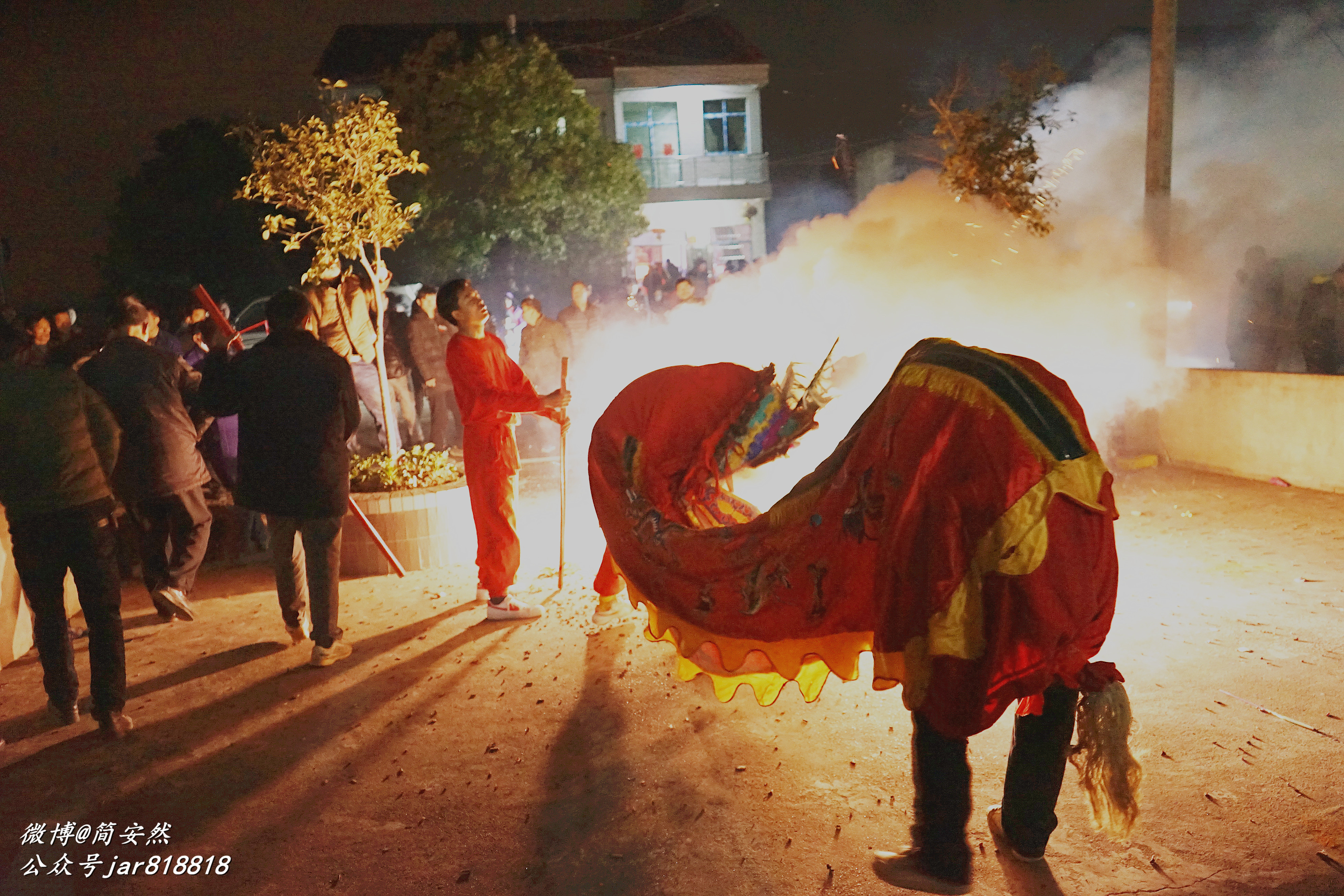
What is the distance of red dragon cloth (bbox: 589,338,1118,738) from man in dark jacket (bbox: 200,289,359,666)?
266 cm

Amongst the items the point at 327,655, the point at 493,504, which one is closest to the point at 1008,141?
the point at 493,504

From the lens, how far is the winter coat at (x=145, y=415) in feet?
20.4

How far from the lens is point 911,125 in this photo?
18953 mm

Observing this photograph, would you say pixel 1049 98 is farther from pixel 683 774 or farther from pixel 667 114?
pixel 667 114

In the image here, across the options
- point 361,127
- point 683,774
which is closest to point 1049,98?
point 361,127

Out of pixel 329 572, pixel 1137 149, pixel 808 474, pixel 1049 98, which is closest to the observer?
pixel 808 474

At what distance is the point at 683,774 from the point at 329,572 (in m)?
2.50

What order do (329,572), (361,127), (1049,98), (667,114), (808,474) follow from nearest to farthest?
(808,474) → (329,572) → (361,127) → (1049,98) → (667,114)

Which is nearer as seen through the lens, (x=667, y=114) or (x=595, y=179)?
(x=595, y=179)

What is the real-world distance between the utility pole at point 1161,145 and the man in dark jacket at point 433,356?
25.7ft

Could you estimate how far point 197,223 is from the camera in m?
24.9

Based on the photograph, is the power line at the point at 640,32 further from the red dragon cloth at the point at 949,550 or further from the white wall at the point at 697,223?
the red dragon cloth at the point at 949,550

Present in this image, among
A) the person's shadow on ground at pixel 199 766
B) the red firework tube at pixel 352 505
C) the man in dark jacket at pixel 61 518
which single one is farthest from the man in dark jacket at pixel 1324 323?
the man in dark jacket at pixel 61 518

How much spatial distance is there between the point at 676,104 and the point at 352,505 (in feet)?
82.4
